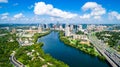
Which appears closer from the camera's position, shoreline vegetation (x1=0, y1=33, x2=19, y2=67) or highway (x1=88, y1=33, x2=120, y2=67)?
shoreline vegetation (x1=0, y1=33, x2=19, y2=67)

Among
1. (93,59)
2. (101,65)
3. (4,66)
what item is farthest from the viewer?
(93,59)

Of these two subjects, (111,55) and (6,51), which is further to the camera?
(6,51)

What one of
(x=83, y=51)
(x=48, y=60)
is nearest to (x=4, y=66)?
(x=48, y=60)

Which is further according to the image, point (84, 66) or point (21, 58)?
point (21, 58)

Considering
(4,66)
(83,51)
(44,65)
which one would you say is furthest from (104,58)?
(4,66)

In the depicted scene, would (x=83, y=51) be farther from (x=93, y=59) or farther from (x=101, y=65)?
(x=101, y=65)

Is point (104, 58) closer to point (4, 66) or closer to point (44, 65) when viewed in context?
point (44, 65)

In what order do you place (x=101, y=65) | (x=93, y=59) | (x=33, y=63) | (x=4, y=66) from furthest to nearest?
(x=93, y=59) → (x=101, y=65) → (x=33, y=63) → (x=4, y=66)

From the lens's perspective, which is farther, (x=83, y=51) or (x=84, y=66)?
(x=83, y=51)

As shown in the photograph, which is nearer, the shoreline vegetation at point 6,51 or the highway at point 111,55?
Answer: the shoreline vegetation at point 6,51
